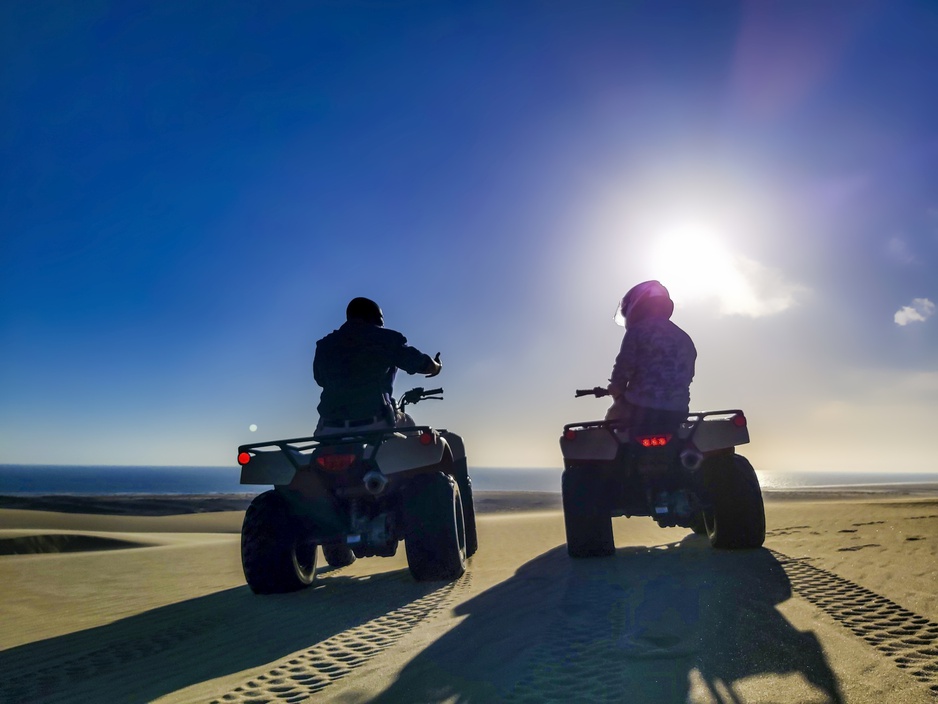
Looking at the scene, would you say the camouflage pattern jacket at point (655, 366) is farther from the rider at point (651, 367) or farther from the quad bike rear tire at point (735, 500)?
the quad bike rear tire at point (735, 500)

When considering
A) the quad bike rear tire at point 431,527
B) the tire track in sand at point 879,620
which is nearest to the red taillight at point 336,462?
the quad bike rear tire at point 431,527

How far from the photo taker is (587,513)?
5.54 meters

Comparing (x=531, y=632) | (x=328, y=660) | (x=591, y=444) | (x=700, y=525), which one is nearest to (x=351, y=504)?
(x=328, y=660)

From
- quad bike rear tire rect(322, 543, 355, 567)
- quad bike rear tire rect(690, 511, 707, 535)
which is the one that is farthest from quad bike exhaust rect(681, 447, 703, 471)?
quad bike rear tire rect(322, 543, 355, 567)

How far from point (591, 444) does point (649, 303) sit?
5.53ft

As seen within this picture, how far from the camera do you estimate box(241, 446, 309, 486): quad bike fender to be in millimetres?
4723

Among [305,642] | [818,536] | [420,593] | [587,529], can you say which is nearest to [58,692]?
[305,642]

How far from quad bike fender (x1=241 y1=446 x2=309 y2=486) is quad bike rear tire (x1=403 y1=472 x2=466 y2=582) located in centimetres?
97

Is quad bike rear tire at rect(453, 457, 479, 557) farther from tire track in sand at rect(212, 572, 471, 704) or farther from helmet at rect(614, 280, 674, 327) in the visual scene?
helmet at rect(614, 280, 674, 327)

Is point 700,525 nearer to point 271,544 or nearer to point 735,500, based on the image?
point 735,500

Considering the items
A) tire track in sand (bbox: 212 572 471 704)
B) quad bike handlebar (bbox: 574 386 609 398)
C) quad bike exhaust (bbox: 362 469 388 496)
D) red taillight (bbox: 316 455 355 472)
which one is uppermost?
quad bike handlebar (bbox: 574 386 609 398)

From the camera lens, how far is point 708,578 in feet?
14.4

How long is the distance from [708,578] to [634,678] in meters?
2.28

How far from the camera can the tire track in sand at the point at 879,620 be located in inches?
98.6
